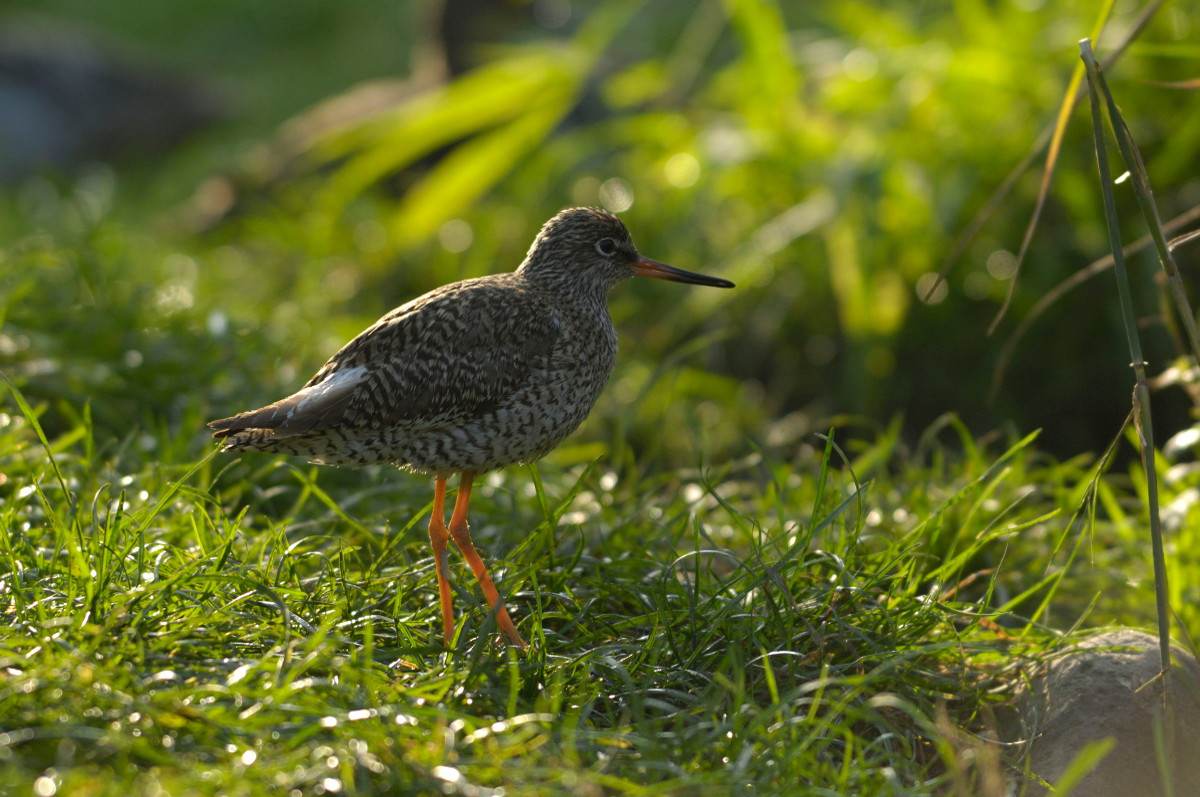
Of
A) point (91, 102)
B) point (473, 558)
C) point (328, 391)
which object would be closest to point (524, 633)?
point (473, 558)

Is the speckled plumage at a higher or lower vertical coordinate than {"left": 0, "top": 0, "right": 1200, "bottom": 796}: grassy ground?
higher

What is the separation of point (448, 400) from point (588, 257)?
77 centimetres

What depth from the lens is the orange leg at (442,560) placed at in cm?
350

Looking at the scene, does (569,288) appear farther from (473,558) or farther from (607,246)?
(473,558)

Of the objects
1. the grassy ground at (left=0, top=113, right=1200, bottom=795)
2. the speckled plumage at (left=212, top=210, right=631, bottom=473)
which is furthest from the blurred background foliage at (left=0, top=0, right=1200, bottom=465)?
the speckled plumage at (left=212, top=210, right=631, bottom=473)

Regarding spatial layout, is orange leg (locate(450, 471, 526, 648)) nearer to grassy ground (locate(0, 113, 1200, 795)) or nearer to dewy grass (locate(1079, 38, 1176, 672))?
grassy ground (locate(0, 113, 1200, 795))

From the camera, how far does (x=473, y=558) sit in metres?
3.71

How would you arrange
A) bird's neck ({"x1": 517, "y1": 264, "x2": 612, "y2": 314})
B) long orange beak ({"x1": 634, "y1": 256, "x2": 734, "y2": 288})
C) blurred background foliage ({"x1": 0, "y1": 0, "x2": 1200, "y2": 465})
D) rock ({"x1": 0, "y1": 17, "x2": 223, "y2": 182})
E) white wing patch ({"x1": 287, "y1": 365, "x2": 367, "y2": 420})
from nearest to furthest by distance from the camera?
white wing patch ({"x1": 287, "y1": 365, "x2": 367, "y2": 420}), bird's neck ({"x1": 517, "y1": 264, "x2": 612, "y2": 314}), long orange beak ({"x1": 634, "y1": 256, "x2": 734, "y2": 288}), blurred background foliage ({"x1": 0, "y1": 0, "x2": 1200, "y2": 465}), rock ({"x1": 0, "y1": 17, "x2": 223, "y2": 182})

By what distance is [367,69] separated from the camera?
14.0m

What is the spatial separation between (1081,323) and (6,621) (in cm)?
467

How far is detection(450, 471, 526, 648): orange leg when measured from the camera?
348cm

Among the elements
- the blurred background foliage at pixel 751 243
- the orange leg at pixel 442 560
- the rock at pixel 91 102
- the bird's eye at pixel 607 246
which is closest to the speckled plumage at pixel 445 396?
the orange leg at pixel 442 560

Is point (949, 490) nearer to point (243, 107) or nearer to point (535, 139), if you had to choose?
point (535, 139)

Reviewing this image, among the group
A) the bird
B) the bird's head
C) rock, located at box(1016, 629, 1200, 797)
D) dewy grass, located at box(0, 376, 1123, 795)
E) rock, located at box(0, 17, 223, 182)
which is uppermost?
rock, located at box(0, 17, 223, 182)
